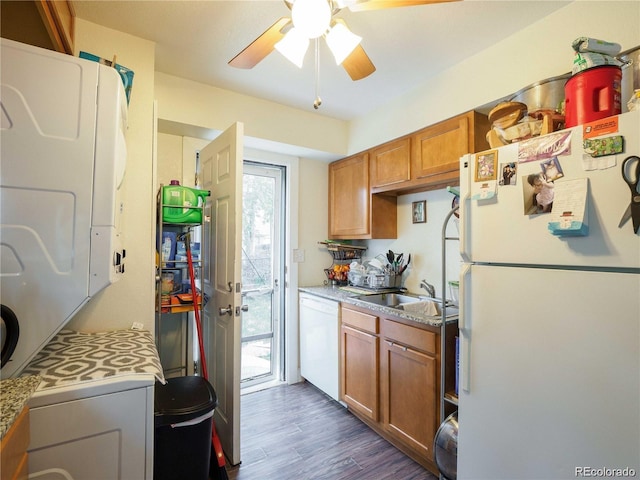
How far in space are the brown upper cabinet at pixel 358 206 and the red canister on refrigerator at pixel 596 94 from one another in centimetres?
166

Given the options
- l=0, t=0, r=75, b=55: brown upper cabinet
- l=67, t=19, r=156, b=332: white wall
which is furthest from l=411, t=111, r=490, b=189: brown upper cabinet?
A: l=0, t=0, r=75, b=55: brown upper cabinet

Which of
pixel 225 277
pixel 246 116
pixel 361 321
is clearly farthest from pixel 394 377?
pixel 246 116

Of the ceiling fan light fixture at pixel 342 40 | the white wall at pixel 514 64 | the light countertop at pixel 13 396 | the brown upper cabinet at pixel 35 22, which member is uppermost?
the white wall at pixel 514 64

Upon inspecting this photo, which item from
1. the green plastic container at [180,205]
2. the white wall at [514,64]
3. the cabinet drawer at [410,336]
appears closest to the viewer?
the white wall at [514,64]

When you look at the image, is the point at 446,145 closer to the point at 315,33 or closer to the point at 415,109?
the point at 415,109

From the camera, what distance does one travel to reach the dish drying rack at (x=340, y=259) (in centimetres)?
310

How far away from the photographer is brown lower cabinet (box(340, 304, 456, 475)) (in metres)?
1.78

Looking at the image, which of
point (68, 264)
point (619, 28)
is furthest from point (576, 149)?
point (68, 264)

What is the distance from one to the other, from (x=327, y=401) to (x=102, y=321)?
1.85m

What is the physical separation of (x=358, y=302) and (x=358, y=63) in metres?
1.55

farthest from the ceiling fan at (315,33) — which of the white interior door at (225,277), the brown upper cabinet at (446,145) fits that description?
the brown upper cabinet at (446,145)

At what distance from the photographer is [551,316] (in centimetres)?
113

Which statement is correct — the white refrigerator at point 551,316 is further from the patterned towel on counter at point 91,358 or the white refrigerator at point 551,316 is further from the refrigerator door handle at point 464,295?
the patterned towel on counter at point 91,358

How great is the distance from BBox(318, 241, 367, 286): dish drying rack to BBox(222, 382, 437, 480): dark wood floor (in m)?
1.09
